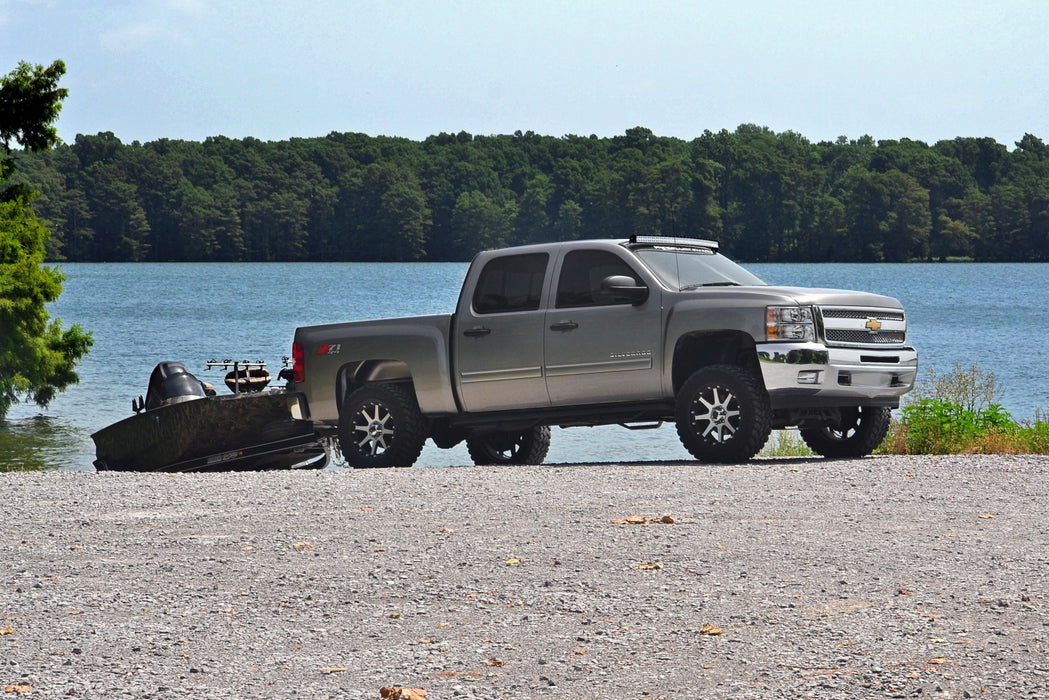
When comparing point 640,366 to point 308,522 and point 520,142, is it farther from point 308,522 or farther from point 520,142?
point 520,142

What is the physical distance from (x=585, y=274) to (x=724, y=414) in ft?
5.98

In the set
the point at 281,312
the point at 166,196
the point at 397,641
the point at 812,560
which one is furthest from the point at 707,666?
the point at 166,196

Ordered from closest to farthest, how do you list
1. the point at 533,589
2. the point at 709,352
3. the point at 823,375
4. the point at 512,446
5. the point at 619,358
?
the point at 533,589, the point at 823,375, the point at 619,358, the point at 709,352, the point at 512,446

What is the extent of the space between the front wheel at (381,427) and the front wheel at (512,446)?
1.22m

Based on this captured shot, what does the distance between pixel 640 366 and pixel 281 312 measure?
68516 mm

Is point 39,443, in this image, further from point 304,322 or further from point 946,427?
point 304,322

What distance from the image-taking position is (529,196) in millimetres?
146625

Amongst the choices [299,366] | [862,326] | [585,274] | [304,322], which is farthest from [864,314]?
[304,322]

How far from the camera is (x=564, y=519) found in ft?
29.7

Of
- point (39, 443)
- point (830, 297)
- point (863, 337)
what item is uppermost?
point (830, 297)

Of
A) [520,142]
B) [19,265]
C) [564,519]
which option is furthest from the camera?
[520,142]

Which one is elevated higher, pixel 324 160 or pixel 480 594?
pixel 324 160

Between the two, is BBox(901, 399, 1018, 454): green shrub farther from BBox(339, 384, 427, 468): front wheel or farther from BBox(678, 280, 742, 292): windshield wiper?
BBox(339, 384, 427, 468): front wheel

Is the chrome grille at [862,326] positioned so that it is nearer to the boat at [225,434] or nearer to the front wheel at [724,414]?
the front wheel at [724,414]
